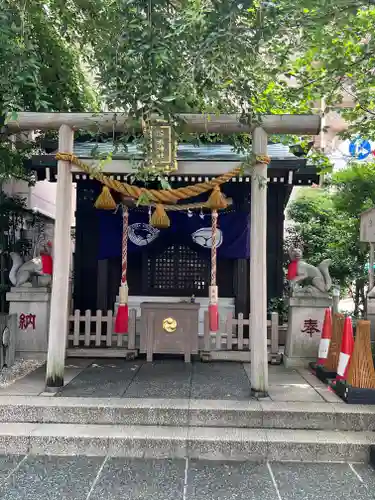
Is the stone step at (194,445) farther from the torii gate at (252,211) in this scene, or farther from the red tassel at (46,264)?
the red tassel at (46,264)

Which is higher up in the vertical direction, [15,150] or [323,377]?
[15,150]

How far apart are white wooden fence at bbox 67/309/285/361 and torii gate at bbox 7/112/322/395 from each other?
207cm

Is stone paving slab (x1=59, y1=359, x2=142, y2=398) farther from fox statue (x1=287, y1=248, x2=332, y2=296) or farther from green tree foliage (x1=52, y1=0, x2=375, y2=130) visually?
green tree foliage (x1=52, y1=0, x2=375, y2=130)

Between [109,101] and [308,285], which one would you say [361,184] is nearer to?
[308,285]

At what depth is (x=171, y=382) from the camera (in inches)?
252

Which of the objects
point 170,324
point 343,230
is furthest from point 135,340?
point 343,230

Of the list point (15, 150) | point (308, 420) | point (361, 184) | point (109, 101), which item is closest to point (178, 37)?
point (109, 101)

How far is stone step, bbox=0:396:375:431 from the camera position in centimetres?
506

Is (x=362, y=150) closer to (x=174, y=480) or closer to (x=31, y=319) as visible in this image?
(x=31, y=319)

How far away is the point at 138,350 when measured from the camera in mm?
8164

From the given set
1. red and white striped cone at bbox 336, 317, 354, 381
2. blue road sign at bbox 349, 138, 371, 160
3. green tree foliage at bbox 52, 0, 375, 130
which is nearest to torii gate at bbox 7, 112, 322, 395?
green tree foliage at bbox 52, 0, 375, 130

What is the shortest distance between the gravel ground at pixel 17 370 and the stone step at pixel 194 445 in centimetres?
161

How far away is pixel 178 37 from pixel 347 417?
4989 millimetres

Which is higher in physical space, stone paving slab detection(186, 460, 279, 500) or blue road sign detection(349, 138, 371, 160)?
blue road sign detection(349, 138, 371, 160)
